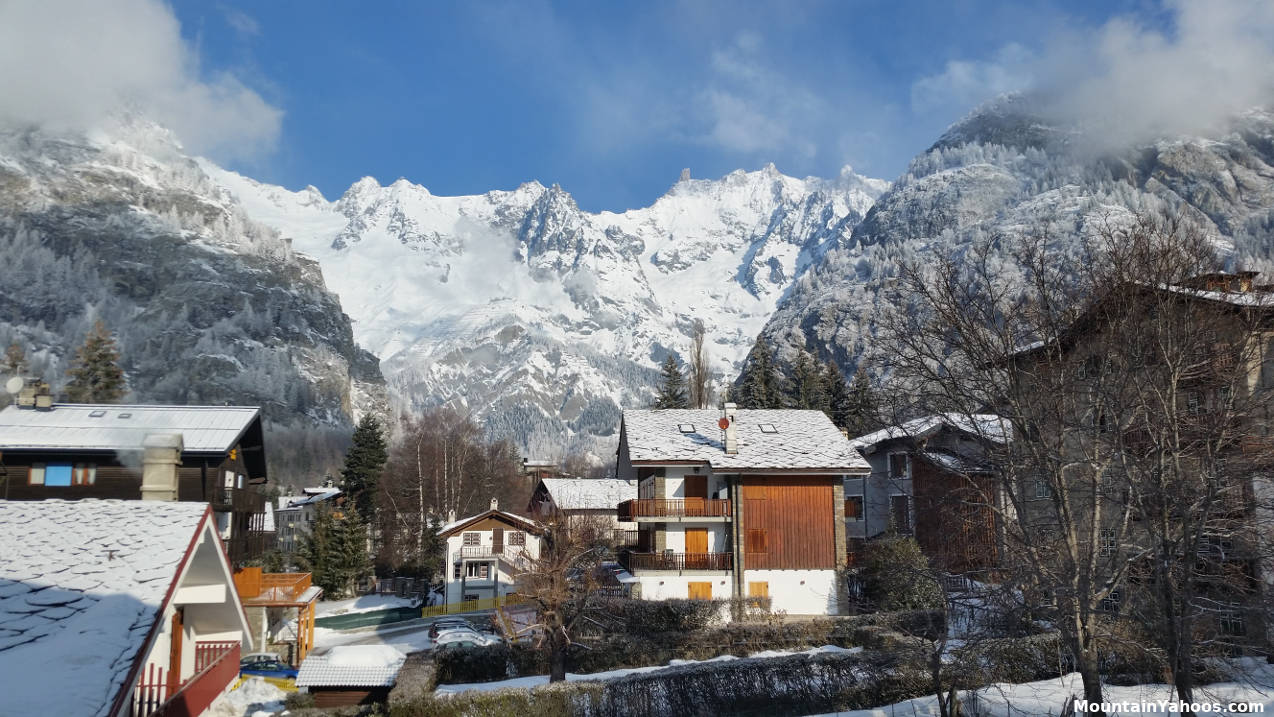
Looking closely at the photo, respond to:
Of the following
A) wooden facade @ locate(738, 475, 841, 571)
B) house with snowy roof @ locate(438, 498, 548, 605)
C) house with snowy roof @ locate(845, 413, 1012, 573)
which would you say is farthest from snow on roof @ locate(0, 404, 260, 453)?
house with snowy roof @ locate(845, 413, 1012, 573)

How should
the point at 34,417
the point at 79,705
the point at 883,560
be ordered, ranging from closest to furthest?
the point at 79,705 < the point at 883,560 < the point at 34,417

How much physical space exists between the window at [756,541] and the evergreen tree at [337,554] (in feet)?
90.9

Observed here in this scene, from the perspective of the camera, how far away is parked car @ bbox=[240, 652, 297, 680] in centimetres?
3105

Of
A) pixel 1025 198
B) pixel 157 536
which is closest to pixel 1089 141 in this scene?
pixel 1025 198

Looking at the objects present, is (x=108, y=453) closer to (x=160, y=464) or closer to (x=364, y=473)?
(x=160, y=464)

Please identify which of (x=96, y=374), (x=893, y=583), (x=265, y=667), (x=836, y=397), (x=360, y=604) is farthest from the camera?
(x=836, y=397)

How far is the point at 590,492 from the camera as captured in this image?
5262cm

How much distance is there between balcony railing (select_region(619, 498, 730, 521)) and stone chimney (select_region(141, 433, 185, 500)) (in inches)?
905

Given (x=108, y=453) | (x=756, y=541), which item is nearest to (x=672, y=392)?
(x=756, y=541)

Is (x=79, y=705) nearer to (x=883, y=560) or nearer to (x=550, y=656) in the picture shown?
Result: (x=550, y=656)

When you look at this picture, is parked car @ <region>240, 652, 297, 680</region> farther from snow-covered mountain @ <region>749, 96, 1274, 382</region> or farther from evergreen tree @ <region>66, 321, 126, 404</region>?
snow-covered mountain @ <region>749, 96, 1274, 382</region>

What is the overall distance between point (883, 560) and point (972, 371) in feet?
57.9

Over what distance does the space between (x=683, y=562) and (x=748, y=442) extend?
670cm

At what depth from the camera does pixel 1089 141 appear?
187m
